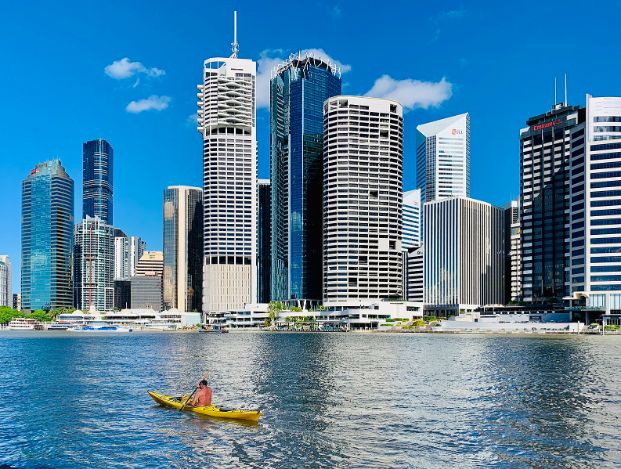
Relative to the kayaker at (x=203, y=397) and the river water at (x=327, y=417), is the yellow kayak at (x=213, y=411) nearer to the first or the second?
the kayaker at (x=203, y=397)

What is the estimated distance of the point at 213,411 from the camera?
60969 mm

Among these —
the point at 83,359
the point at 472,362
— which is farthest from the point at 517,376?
the point at 83,359

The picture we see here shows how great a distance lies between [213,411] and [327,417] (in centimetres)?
980

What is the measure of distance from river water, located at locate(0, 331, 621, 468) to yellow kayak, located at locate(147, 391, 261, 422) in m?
0.94

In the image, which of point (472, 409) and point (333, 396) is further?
point (333, 396)

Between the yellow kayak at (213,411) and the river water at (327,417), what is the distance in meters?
0.94

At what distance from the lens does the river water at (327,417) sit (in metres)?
47.4

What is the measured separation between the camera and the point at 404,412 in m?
62.9

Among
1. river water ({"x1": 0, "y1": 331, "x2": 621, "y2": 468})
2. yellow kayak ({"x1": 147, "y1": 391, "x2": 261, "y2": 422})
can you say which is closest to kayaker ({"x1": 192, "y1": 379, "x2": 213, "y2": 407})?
yellow kayak ({"x1": 147, "y1": 391, "x2": 261, "y2": 422})

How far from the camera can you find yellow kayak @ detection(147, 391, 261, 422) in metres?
58.3

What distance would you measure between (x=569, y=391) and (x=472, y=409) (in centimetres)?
1852

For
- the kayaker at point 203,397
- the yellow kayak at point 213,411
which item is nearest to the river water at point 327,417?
the yellow kayak at point 213,411

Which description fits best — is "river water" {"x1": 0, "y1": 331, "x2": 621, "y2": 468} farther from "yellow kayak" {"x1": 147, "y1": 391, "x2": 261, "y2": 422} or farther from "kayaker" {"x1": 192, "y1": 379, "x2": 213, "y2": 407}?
"kayaker" {"x1": 192, "y1": 379, "x2": 213, "y2": 407}

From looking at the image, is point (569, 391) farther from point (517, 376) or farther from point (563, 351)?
point (563, 351)
